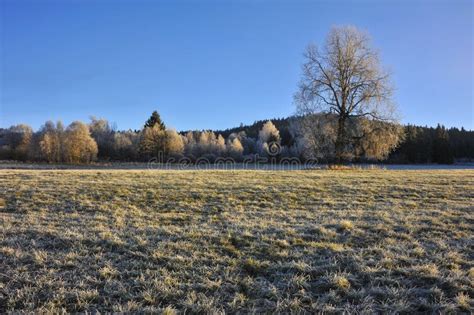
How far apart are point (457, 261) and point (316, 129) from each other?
19591 mm

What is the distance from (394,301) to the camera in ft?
12.7

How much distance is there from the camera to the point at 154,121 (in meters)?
71.1

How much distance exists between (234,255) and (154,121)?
69004mm

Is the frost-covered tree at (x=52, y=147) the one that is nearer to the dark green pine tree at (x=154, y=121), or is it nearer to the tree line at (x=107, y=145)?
the tree line at (x=107, y=145)

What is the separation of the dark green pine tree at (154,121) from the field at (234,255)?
6146 centimetres

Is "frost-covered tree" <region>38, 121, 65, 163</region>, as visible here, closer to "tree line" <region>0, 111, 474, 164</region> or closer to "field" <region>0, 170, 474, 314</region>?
"tree line" <region>0, 111, 474, 164</region>

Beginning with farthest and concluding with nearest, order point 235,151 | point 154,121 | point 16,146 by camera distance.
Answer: point 235,151 → point 16,146 → point 154,121

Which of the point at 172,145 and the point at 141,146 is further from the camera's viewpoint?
the point at 172,145

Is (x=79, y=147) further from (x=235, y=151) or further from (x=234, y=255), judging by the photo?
(x=234, y=255)

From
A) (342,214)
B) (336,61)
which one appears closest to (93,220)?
(342,214)

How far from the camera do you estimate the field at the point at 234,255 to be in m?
3.87

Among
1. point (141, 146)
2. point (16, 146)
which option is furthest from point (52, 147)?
point (141, 146)

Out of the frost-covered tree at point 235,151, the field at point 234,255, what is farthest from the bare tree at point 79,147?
the field at point 234,255

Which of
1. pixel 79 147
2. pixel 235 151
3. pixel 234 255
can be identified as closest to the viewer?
pixel 234 255
